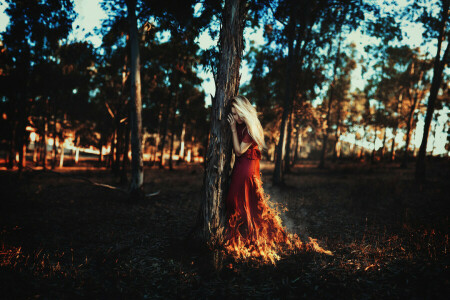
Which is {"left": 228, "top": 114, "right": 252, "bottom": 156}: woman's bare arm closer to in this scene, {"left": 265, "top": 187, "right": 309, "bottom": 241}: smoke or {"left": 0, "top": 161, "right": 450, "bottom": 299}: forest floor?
{"left": 265, "top": 187, "right": 309, "bottom": 241}: smoke

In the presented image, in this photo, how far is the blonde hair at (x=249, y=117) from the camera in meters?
4.11

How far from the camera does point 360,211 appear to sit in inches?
301

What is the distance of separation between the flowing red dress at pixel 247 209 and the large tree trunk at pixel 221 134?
206 millimetres

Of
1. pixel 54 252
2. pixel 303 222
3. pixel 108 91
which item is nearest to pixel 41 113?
pixel 108 91

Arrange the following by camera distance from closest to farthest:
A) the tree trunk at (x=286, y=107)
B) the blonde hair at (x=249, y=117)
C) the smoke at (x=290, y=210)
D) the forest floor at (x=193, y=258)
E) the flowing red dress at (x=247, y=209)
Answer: the forest floor at (x=193, y=258)
the blonde hair at (x=249, y=117)
the flowing red dress at (x=247, y=209)
the smoke at (x=290, y=210)
the tree trunk at (x=286, y=107)

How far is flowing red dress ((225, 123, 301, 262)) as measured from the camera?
166 inches

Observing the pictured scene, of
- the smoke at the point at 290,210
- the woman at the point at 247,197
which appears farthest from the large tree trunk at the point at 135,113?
the woman at the point at 247,197

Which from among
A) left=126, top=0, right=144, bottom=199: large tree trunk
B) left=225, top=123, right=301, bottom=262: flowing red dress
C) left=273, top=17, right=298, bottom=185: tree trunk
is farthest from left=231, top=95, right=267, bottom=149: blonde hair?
left=273, top=17, right=298, bottom=185: tree trunk

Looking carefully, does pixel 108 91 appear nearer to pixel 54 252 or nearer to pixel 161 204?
pixel 161 204

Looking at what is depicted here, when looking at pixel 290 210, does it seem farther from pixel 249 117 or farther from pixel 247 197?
pixel 249 117

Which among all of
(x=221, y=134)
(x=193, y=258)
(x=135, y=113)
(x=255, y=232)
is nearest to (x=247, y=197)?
(x=255, y=232)

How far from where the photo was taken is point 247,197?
432 centimetres

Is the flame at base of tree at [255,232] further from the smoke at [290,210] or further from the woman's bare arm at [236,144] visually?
the woman's bare arm at [236,144]

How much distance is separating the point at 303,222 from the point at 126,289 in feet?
16.6
